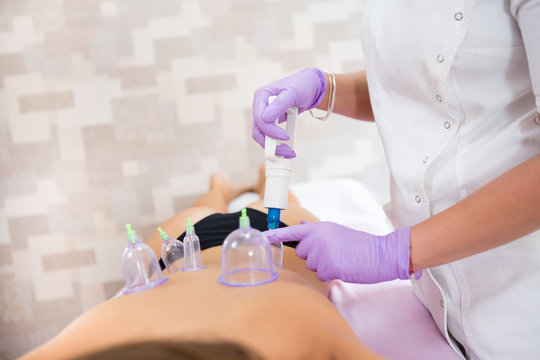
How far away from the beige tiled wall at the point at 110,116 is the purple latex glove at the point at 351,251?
4.11 ft

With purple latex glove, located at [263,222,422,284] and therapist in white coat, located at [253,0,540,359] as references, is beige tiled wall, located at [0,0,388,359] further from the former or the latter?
purple latex glove, located at [263,222,422,284]

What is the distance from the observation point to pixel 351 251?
0.97 meters

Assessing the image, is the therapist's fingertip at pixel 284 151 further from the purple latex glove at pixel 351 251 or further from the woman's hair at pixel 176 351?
the woman's hair at pixel 176 351

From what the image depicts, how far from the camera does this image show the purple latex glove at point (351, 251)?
935mm

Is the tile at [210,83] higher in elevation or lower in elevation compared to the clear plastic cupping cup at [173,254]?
higher

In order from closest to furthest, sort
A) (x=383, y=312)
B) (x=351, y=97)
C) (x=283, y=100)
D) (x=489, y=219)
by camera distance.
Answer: (x=489, y=219) → (x=283, y=100) → (x=383, y=312) → (x=351, y=97)

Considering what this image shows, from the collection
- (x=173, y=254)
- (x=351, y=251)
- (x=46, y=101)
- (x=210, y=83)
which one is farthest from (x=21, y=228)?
(x=351, y=251)

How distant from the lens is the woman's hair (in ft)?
1.85

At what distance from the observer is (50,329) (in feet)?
6.95

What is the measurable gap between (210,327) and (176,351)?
107 millimetres

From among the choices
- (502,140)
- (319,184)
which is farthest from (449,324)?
(319,184)

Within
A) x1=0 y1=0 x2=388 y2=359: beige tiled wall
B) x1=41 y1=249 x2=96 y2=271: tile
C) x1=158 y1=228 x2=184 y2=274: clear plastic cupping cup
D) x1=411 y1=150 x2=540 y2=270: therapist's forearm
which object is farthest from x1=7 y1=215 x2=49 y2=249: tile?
x1=411 y1=150 x2=540 y2=270: therapist's forearm

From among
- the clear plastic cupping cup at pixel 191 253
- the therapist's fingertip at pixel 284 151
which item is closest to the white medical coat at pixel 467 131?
the therapist's fingertip at pixel 284 151

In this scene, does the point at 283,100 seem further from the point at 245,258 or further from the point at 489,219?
the point at 489,219
